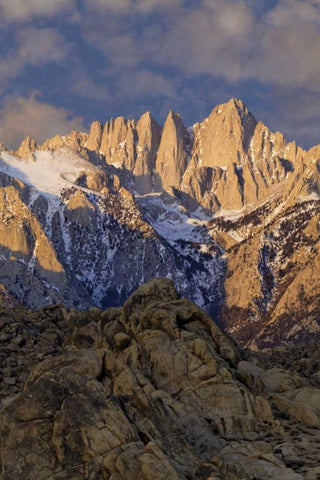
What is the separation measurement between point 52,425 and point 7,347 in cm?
1820

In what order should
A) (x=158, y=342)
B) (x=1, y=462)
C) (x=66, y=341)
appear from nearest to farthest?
(x=1, y=462)
(x=158, y=342)
(x=66, y=341)

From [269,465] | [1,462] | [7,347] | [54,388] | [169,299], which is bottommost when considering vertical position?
[269,465]

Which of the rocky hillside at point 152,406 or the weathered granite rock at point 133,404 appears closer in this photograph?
the weathered granite rock at point 133,404

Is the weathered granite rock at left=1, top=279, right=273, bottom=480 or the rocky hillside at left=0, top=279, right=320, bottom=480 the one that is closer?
the weathered granite rock at left=1, top=279, right=273, bottom=480

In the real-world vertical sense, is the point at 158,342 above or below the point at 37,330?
below

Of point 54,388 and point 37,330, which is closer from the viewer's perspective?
point 54,388

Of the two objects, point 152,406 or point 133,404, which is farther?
point 152,406

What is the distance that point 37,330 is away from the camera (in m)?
52.2

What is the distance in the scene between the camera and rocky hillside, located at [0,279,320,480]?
2717cm

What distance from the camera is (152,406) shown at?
3344cm

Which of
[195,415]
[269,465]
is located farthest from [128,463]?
[195,415]

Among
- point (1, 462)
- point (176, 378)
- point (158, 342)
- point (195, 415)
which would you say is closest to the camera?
point (1, 462)

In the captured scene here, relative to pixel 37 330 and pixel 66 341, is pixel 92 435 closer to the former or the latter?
pixel 66 341

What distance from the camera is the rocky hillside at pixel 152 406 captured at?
89.1 ft
